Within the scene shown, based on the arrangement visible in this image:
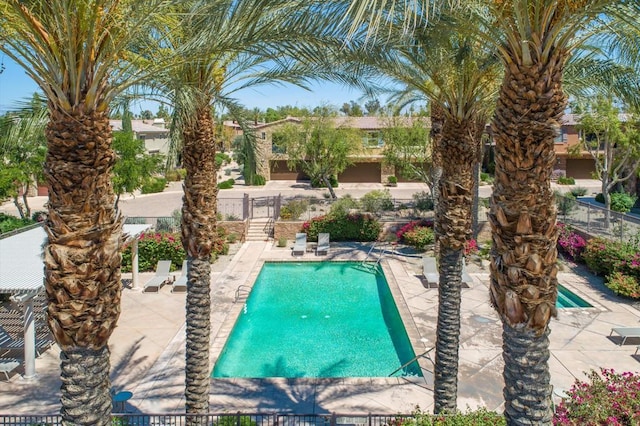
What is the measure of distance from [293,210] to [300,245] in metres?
3.21

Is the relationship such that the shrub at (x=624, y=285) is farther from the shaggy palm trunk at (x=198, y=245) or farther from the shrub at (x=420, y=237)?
the shaggy palm trunk at (x=198, y=245)

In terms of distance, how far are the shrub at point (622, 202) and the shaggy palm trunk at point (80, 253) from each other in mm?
31722

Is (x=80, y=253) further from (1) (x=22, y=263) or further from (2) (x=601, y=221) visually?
(2) (x=601, y=221)

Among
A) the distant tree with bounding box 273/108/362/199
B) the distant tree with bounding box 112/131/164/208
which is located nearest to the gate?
the distant tree with bounding box 112/131/164/208

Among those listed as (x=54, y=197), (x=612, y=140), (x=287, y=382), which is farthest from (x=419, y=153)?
(x=54, y=197)

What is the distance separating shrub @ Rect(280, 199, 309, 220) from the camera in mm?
25094

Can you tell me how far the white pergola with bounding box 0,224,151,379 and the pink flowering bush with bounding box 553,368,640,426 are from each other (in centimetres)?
958

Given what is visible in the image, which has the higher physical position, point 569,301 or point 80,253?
point 80,253

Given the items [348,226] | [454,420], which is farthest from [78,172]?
[348,226]

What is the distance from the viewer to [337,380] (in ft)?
35.8

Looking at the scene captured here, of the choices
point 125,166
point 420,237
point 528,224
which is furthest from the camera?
point 125,166

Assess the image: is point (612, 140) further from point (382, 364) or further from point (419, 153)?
point (382, 364)

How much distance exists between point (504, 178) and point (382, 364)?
8589mm

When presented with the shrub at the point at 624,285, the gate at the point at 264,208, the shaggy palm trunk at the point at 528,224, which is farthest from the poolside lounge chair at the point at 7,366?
the shrub at the point at 624,285
